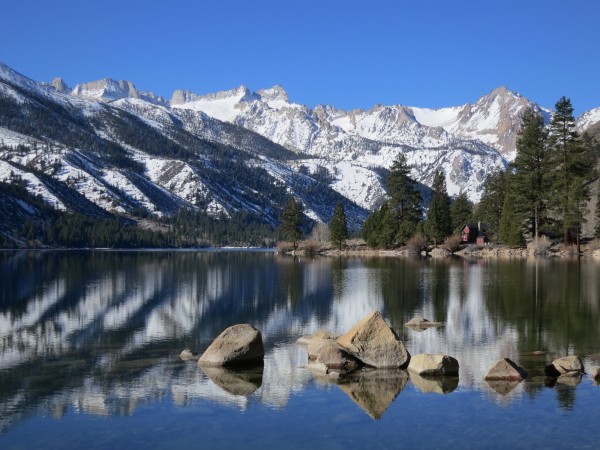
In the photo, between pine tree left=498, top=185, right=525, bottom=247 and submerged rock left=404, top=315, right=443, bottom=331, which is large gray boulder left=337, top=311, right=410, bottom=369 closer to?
submerged rock left=404, top=315, right=443, bottom=331

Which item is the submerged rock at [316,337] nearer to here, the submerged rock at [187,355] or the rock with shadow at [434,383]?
the submerged rock at [187,355]

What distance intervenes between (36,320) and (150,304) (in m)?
10.8

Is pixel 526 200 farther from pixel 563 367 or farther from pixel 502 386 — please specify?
pixel 502 386

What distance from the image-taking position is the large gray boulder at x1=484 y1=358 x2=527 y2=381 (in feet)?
91.5

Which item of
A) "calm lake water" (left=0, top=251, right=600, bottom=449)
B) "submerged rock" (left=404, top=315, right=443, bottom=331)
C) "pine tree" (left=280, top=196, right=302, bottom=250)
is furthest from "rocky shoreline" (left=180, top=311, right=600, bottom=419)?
"pine tree" (left=280, top=196, right=302, bottom=250)

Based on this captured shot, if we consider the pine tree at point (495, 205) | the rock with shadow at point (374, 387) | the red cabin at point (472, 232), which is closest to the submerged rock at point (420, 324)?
the rock with shadow at point (374, 387)

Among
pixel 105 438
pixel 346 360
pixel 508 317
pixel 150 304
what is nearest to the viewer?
pixel 105 438

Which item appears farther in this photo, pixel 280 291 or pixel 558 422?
pixel 280 291

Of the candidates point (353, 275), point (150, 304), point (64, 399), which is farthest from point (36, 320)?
Answer: point (353, 275)

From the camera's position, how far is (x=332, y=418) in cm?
2323

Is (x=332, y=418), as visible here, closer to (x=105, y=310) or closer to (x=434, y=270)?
(x=105, y=310)

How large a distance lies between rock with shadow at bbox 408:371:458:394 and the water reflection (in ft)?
0.52

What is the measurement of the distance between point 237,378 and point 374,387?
615 centimetres

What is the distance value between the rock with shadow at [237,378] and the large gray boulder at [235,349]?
0.55 meters
